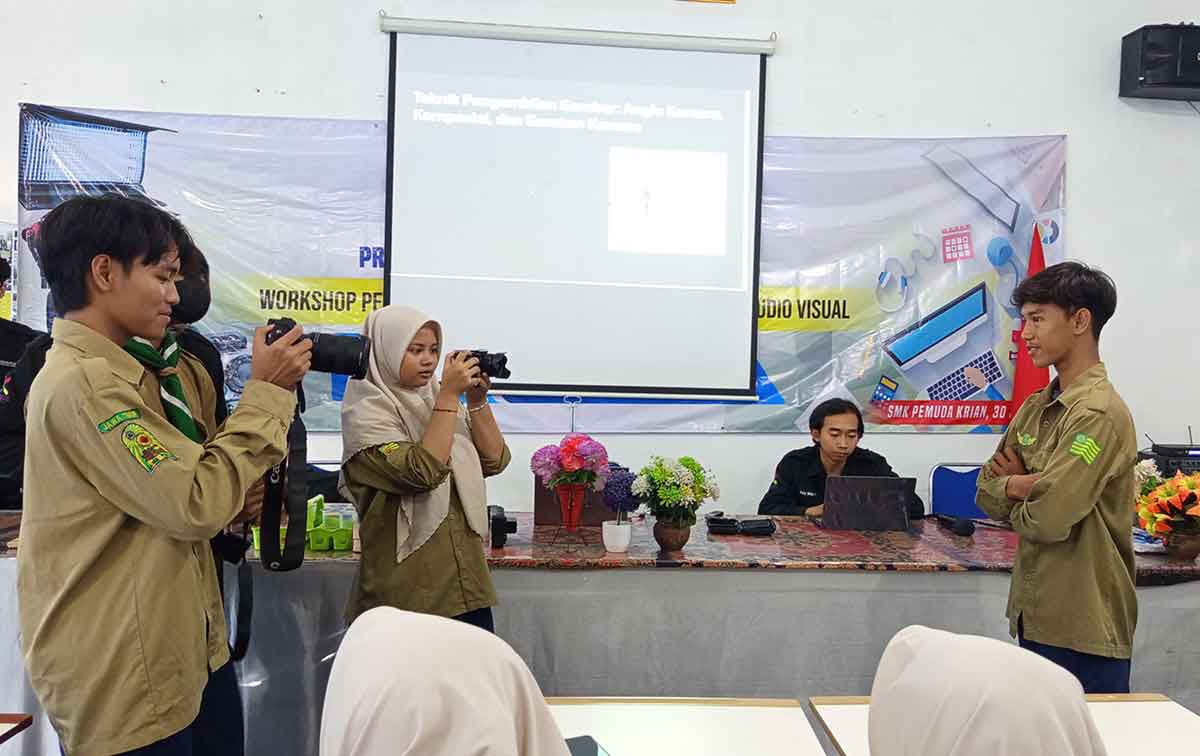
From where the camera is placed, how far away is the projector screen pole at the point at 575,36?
12.6ft

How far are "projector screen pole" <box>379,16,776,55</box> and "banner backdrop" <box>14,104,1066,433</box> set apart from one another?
440 mm

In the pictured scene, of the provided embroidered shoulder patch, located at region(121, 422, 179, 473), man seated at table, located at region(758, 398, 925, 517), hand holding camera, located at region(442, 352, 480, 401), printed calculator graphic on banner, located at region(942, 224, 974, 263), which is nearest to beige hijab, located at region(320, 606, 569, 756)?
embroidered shoulder patch, located at region(121, 422, 179, 473)

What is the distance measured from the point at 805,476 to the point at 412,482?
1765 mm

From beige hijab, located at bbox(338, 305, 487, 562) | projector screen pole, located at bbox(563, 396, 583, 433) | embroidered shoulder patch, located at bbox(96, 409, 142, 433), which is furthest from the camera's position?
projector screen pole, located at bbox(563, 396, 583, 433)

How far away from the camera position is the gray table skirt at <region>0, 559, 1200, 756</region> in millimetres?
2467

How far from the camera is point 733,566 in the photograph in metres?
2.47

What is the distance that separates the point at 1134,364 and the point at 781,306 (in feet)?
5.65

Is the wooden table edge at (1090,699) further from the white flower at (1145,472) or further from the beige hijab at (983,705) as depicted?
the white flower at (1145,472)

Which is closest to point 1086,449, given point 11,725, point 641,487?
point 641,487

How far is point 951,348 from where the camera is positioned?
414 centimetres

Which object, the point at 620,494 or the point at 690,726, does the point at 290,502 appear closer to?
the point at 690,726

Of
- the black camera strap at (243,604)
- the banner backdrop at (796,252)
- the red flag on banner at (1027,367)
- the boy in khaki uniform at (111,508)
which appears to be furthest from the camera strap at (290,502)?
the red flag on banner at (1027,367)

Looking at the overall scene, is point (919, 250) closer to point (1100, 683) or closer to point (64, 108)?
point (1100, 683)

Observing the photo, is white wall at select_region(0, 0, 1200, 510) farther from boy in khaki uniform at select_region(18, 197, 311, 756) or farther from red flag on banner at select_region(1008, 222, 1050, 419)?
boy in khaki uniform at select_region(18, 197, 311, 756)
